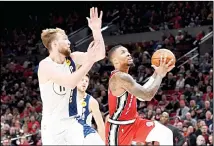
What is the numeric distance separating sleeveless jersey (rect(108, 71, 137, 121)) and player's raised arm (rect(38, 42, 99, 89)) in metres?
1.46

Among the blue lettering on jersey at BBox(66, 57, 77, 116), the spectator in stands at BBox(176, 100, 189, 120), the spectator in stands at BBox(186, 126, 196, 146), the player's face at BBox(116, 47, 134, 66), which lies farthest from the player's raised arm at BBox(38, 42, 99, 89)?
the spectator in stands at BBox(176, 100, 189, 120)

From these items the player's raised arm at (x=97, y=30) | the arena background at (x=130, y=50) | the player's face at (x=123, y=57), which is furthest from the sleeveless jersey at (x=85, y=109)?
the arena background at (x=130, y=50)

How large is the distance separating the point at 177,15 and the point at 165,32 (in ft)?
2.94

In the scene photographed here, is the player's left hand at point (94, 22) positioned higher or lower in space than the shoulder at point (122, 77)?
higher

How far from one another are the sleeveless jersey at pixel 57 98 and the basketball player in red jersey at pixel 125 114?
998mm

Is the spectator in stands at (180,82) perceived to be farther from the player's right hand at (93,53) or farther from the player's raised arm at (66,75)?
the player's right hand at (93,53)

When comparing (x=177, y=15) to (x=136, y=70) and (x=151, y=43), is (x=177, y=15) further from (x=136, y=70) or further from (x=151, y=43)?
(x=136, y=70)

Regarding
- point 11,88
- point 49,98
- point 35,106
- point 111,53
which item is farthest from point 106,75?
point 49,98

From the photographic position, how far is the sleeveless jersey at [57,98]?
536cm

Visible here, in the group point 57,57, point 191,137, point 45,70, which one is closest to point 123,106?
point 57,57

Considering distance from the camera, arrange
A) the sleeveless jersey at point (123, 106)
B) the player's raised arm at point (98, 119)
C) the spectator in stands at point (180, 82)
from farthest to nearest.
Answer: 1. the spectator in stands at point (180, 82)
2. the player's raised arm at point (98, 119)
3. the sleeveless jersey at point (123, 106)

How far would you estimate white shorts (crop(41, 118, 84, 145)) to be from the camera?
208 inches

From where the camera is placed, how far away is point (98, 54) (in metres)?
4.82

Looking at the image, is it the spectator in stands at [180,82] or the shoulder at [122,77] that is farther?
the spectator in stands at [180,82]
